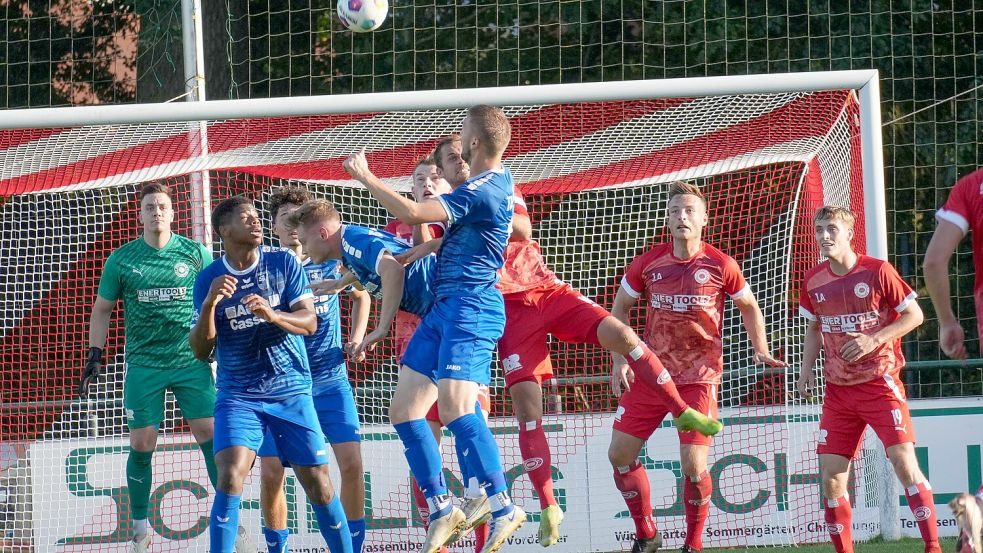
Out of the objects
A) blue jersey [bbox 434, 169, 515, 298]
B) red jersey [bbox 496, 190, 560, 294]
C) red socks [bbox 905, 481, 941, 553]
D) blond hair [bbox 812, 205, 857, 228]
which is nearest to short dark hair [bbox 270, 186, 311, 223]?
red jersey [bbox 496, 190, 560, 294]

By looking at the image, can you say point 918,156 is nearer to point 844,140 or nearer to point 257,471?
point 844,140

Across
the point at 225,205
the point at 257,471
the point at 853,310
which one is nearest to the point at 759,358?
the point at 853,310

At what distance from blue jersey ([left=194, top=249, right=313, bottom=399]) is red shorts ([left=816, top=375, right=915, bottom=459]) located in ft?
9.37

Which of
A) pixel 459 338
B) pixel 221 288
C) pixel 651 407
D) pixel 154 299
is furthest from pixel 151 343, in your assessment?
pixel 651 407

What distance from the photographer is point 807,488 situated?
332 inches

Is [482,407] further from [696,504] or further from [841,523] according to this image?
[841,523]

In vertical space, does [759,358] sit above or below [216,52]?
below

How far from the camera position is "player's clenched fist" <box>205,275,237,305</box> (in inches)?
210

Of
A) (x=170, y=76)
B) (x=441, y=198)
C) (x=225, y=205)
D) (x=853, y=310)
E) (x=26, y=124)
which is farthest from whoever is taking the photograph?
(x=170, y=76)

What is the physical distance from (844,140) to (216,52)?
24.7 ft

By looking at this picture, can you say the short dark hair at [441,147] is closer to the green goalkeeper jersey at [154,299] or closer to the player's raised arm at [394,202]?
the player's raised arm at [394,202]

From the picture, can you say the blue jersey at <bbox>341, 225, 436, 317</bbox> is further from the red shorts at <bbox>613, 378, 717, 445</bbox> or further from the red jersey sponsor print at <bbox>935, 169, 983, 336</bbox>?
the red jersey sponsor print at <bbox>935, 169, 983, 336</bbox>

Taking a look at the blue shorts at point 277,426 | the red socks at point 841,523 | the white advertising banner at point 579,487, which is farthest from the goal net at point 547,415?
the blue shorts at point 277,426

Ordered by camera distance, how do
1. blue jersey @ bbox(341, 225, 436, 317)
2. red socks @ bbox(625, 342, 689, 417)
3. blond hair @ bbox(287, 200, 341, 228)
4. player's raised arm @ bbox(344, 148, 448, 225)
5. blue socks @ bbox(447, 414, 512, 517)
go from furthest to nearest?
red socks @ bbox(625, 342, 689, 417) < blond hair @ bbox(287, 200, 341, 228) < blue jersey @ bbox(341, 225, 436, 317) < blue socks @ bbox(447, 414, 512, 517) < player's raised arm @ bbox(344, 148, 448, 225)
